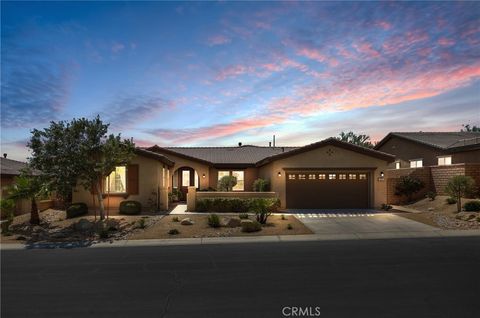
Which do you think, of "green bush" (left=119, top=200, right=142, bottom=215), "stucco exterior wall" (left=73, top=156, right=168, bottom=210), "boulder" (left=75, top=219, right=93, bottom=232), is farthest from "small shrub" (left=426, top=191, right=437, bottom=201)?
"boulder" (left=75, top=219, right=93, bottom=232)

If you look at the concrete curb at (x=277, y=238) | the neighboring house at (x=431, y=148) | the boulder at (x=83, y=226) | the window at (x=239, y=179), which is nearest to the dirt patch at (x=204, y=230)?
the concrete curb at (x=277, y=238)

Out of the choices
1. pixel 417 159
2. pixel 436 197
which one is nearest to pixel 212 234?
pixel 436 197

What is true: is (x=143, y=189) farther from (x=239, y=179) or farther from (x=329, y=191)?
(x=329, y=191)

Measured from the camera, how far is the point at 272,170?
2336cm

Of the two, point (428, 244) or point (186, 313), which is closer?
point (186, 313)

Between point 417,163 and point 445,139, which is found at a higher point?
point 445,139

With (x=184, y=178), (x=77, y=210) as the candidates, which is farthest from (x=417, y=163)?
(x=77, y=210)

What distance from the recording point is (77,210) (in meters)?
19.3

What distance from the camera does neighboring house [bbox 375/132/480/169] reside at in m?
25.5

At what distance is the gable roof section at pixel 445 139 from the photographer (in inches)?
1010

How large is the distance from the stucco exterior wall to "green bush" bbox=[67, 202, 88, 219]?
4.19 feet

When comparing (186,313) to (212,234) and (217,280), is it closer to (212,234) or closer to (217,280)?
(217,280)

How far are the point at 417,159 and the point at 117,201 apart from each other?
24544 mm

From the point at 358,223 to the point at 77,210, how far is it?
14.5 meters
